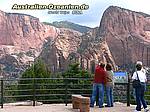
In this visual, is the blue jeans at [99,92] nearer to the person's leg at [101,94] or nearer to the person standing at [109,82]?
the person's leg at [101,94]

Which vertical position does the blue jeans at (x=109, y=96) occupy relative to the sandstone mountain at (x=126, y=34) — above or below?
below

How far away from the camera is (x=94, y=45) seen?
110562mm

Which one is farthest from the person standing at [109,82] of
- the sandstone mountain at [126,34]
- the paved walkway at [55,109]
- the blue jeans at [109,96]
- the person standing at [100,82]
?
the sandstone mountain at [126,34]

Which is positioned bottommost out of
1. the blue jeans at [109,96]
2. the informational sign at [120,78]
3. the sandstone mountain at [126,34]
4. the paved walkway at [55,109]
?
the paved walkway at [55,109]

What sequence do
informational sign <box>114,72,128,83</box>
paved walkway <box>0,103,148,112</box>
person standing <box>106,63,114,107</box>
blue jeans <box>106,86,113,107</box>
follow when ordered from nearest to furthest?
paved walkway <box>0,103,148,112</box> < person standing <box>106,63,114,107</box> < blue jeans <box>106,86,113,107</box> < informational sign <box>114,72,128,83</box>

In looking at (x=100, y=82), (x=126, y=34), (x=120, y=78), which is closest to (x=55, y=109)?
(x=100, y=82)

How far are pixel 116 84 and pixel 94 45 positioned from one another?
9720 cm

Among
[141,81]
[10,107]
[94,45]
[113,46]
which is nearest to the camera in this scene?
[141,81]

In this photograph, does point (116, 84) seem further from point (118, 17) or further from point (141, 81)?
point (118, 17)

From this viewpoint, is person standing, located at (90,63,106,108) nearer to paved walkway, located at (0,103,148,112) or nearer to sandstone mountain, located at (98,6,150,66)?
paved walkway, located at (0,103,148,112)

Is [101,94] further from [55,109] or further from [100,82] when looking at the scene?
[55,109]

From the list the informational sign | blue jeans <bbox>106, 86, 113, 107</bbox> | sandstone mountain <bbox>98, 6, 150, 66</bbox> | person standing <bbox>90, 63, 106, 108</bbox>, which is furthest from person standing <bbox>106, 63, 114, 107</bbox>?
sandstone mountain <bbox>98, 6, 150, 66</bbox>

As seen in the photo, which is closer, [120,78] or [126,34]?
[120,78]

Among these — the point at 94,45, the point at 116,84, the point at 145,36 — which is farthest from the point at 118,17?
the point at 116,84
